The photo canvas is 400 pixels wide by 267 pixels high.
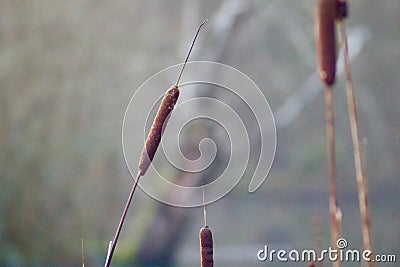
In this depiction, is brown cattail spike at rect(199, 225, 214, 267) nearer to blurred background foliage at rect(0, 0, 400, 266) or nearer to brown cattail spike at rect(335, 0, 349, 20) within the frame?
brown cattail spike at rect(335, 0, 349, 20)

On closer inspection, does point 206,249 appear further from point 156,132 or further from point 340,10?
point 340,10

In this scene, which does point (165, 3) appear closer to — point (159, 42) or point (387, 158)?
point (159, 42)

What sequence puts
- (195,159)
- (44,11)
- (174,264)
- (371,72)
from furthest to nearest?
(371,72), (44,11), (174,264), (195,159)

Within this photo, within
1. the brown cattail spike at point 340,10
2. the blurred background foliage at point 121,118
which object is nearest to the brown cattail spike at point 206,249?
the brown cattail spike at point 340,10

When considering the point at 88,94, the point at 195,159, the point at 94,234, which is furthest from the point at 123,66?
the point at 195,159

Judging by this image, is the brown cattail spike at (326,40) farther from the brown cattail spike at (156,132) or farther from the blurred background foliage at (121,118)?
the blurred background foliage at (121,118)

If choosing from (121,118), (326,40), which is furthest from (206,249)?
(121,118)
